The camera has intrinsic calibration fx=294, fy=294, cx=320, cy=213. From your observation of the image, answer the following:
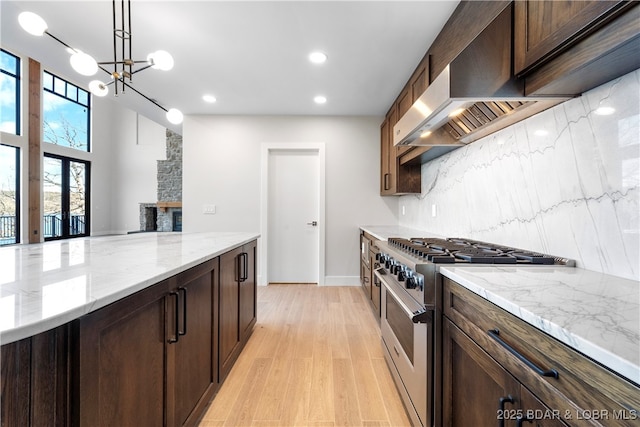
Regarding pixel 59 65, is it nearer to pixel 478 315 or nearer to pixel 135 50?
pixel 135 50

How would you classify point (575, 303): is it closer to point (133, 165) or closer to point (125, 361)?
point (125, 361)

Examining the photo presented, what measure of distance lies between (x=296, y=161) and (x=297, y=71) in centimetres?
166

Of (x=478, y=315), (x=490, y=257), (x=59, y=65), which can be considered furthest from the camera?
(x=59, y=65)

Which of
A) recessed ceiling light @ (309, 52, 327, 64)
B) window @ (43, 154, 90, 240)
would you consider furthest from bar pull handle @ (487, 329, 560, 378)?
window @ (43, 154, 90, 240)

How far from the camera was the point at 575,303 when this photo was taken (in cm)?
78

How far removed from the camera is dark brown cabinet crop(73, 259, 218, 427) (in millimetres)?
780

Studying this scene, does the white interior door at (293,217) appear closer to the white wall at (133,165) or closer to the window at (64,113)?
the window at (64,113)

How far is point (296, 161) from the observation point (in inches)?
175

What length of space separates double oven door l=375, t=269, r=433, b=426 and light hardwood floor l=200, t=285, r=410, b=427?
19 cm

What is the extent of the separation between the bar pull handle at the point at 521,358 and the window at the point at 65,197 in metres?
9.22

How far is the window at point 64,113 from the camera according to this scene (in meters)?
Result: 6.97

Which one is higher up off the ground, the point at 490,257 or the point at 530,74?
the point at 530,74

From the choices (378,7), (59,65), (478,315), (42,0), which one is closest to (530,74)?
(478,315)

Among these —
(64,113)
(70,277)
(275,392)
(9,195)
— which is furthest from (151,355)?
(64,113)
